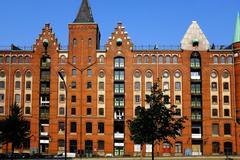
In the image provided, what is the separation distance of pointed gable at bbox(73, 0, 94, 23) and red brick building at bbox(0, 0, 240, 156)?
0.36 meters

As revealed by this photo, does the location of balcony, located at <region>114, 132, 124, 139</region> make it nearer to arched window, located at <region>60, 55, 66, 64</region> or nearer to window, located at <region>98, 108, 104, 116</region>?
window, located at <region>98, 108, 104, 116</region>

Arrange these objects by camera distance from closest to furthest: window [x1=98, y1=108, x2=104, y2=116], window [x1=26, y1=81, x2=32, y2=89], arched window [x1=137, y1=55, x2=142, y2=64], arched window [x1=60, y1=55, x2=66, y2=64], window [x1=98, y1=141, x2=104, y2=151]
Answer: window [x1=98, y1=141, x2=104, y2=151] < window [x1=98, y1=108, x2=104, y2=116] < window [x1=26, y1=81, x2=32, y2=89] < arched window [x1=137, y1=55, x2=142, y2=64] < arched window [x1=60, y1=55, x2=66, y2=64]

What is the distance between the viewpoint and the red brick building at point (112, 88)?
9550 cm

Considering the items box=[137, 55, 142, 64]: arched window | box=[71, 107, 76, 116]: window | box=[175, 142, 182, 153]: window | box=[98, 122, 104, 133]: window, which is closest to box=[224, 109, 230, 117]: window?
box=[175, 142, 182, 153]: window

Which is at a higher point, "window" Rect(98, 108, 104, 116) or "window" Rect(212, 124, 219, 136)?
"window" Rect(98, 108, 104, 116)

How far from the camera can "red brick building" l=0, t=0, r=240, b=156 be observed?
95500mm

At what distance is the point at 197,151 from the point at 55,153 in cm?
3057

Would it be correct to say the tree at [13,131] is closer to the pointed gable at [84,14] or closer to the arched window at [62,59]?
the arched window at [62,59]

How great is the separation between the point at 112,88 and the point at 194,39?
2189cm

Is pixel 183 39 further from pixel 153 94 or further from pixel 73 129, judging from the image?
pixel 153 94

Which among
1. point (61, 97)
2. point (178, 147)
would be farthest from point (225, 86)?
point (61, 97)

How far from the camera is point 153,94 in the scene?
55219 mm

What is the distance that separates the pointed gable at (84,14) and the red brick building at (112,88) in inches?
14.2

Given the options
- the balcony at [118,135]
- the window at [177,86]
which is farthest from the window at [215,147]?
the balcony at [118,135]
